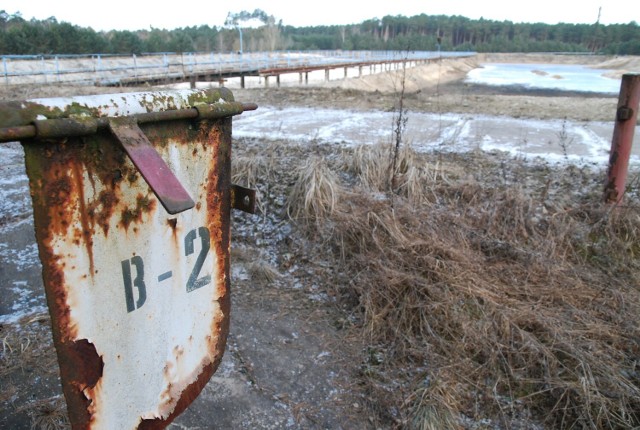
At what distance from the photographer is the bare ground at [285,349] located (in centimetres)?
245

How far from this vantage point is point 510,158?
6.12 m

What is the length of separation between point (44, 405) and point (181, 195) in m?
1.91

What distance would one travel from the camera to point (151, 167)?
1114mm

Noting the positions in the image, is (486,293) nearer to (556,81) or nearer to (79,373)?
(79,373)

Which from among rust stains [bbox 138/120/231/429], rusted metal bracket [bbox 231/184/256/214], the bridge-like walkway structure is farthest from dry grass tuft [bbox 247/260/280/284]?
the bridge-like walkway structure

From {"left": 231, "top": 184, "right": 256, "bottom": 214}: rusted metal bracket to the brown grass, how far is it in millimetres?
1451

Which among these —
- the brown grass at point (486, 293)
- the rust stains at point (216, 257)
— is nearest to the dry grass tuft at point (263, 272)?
the brown grass at point (486, 293)

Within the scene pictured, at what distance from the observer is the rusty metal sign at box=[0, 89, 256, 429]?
1117 millimetres

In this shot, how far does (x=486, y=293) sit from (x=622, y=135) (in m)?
2.32

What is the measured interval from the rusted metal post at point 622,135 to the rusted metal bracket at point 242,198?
13.2 feet

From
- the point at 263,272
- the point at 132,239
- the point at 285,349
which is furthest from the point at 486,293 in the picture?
the point at 132,239

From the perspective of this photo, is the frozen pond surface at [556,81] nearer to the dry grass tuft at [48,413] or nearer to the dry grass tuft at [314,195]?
the dry grass tuft at [314,195]

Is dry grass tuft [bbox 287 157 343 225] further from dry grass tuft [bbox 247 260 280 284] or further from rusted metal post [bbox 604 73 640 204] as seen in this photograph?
rusted metal post [bbox 604 73 640 204]

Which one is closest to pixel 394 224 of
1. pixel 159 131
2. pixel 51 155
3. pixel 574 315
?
pixel 574 315
